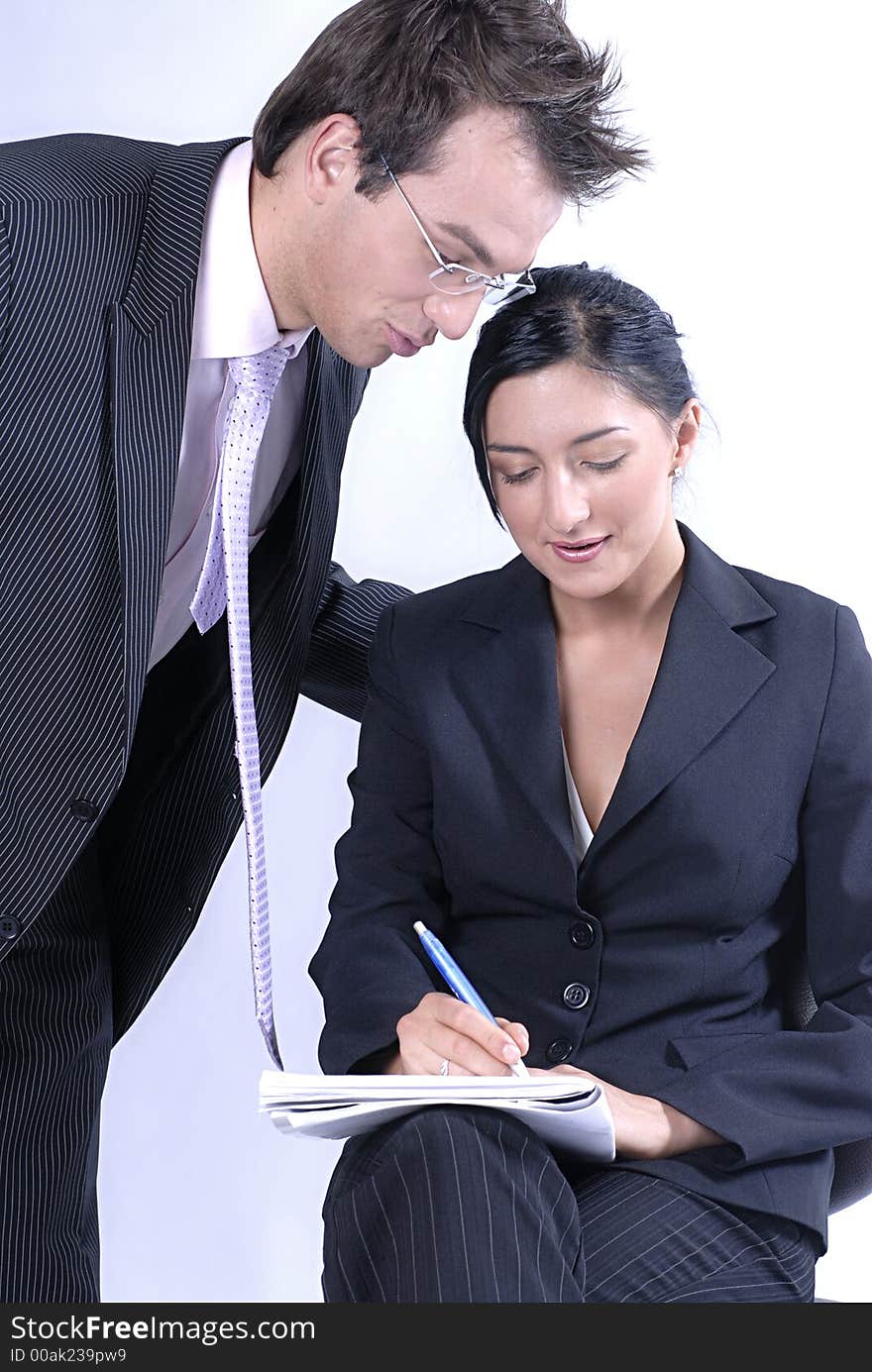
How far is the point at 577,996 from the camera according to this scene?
172cm

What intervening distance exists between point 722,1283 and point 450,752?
0.64 metres

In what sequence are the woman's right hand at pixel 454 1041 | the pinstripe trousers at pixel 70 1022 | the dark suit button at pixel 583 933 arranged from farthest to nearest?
the pinstripe trousers at pixel 70 1022
the dark suit button at pixel 583 933
the woman's right hand at pixel 454 1041

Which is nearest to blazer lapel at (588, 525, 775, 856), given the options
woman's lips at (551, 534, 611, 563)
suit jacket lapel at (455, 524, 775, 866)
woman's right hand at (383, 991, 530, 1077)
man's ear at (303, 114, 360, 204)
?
suit jacket lapel at (455, 524, 775, 866)

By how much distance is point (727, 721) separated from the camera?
1736 mm

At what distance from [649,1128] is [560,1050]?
15cm

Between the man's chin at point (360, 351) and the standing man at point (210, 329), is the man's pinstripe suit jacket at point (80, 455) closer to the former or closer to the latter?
the standing man at point (210, 329)

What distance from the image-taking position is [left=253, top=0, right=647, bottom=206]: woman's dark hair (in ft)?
5.80

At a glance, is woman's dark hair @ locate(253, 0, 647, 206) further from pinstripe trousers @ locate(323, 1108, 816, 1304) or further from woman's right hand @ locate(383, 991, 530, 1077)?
pinstripe trousers @ locate(323, 1108, 816, 1304)

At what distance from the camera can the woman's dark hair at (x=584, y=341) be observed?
1.74 metres

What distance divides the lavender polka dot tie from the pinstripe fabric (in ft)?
0.27

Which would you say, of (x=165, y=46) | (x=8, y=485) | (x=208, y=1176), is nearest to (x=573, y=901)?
(x=8, y=485)

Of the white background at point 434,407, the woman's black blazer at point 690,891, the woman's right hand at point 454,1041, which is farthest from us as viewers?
the white background at point 434,407

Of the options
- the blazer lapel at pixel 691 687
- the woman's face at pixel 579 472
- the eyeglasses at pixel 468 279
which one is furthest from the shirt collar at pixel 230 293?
the blazer lapel at pixel 691 687

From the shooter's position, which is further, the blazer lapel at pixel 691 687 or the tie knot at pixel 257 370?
the tie knot at pixel 257 370
